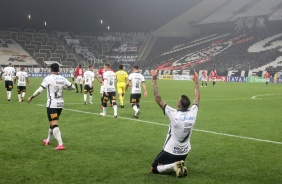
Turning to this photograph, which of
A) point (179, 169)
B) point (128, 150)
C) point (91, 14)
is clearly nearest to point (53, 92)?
point (128, 150)

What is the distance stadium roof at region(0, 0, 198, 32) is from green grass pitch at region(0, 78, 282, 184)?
59224 mm

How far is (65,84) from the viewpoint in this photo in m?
9.95

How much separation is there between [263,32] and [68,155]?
226 feet

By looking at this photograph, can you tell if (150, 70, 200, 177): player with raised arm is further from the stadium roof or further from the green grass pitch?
the stadium roof

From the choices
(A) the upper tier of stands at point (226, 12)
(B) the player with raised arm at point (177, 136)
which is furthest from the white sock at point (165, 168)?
(A) the upper tier of stands at point (226, 12)

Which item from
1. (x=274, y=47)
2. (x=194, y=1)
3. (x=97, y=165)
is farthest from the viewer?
(x=194, y=1)

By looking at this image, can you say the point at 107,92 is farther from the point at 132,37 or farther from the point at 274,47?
the point at 132,37

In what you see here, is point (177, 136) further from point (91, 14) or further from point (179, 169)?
point (91, 14)

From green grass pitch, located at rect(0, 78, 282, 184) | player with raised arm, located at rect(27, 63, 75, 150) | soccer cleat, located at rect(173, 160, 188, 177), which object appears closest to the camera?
soccer cleat, located at rect(173, 160, 188, 177)

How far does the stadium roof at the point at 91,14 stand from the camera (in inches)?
2837

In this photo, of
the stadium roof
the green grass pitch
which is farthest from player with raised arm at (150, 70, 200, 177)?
the stadium roof

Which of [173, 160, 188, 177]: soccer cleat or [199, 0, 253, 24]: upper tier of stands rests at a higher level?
[199, 0, 253, 24]: upper tier of stands

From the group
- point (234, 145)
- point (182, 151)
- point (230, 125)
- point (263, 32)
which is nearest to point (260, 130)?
point (230, 125)

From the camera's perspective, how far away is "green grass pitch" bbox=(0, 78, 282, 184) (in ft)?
24.3
